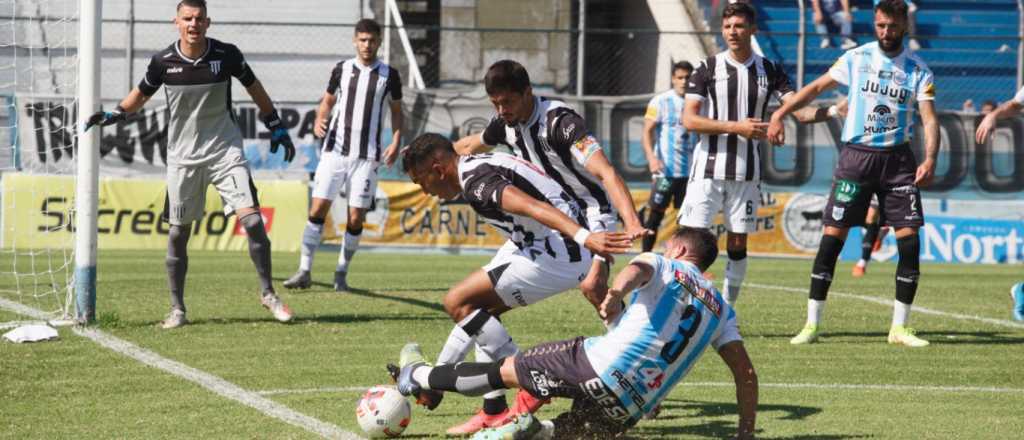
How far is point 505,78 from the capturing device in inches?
264

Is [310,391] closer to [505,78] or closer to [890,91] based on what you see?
[505,78]

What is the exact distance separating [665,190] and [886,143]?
4.71 metres

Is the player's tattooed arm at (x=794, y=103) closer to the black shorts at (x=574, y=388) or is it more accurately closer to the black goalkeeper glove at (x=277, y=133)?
the black goalkeeper glove at (x=277, y=133)

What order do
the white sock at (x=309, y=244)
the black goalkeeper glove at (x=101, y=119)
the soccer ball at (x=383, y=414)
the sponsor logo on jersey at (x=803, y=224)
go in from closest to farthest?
1. the soccer ball at (x=383, y=414)
2. the black goalkeeper glove at (x=101, y=119)
3. the white sock at (x=309, y=244)
4. the sponsor logo on jersey at (x=803, y=224)

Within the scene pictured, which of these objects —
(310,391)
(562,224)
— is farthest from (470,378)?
(310,391)

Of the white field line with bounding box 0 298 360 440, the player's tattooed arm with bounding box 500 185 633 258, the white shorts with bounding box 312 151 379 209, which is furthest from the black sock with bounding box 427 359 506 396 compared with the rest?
the white shorts with bounding box 312 151 379 209

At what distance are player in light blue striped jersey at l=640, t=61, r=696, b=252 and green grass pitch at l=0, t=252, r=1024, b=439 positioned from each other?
4.52 feet

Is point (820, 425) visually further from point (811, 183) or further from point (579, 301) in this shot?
point (811, 183)

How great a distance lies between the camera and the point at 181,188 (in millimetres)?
10188

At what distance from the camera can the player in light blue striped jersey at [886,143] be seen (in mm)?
9641

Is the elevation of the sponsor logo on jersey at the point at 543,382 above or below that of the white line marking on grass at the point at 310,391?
above

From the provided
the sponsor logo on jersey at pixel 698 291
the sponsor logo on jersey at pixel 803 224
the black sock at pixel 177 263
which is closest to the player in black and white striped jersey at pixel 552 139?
the sponsor logo on jersey at pixel 698 291

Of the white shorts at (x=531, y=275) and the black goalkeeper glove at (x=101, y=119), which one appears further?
the black goalkeeper glove at (x=101, y=119)

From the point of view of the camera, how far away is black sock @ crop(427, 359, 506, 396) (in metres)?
6.09
